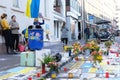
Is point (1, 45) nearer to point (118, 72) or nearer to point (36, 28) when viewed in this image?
point (36, 28)

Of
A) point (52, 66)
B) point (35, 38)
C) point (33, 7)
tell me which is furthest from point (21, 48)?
point (52, 66)

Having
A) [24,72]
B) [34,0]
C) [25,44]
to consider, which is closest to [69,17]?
[25,44]

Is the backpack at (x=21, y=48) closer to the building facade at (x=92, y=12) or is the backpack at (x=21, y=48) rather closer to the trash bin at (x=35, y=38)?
the trash bin at (x=35, y=38)

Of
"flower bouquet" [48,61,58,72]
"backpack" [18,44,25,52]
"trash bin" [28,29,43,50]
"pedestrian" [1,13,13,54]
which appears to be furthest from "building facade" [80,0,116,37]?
"flower bouquet" [48,61,58,72]

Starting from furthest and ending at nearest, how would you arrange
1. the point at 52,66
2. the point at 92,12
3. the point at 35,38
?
the point at 92,12
the point at 35,38
the point at 52,66

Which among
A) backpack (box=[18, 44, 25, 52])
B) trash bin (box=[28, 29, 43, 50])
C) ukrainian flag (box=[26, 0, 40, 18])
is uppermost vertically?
ukrainian flag (box=[26, 0, 40, 18])

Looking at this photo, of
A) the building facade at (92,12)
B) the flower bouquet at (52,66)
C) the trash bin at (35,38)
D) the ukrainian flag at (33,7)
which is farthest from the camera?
the building facade at (92,12)

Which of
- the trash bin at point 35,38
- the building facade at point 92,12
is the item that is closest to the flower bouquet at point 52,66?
the trash bin at point 35,38

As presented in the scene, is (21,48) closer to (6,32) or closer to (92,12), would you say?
(6,32)

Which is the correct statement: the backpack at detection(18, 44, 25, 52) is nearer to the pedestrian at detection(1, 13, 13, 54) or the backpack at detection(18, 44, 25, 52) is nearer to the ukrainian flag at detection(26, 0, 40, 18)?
the pedestrian at detection(1, 13, 13, 54)

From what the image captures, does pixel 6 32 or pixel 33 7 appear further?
pixel 6 32

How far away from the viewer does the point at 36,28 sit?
623 inches

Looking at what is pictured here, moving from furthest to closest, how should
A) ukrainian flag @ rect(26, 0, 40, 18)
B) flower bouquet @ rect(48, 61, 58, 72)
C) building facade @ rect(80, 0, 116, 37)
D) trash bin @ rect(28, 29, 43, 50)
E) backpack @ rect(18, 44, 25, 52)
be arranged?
1. building facade @ rect(80, 0, 116, 37)
2. backpack @ rect(18, 44, 25, 52)
3. ukrainian flag @ rect(26, 0, 40, 18)
4. trash bin @ rect(28, 29, 43, 50)
5. flower bouquet @ rect(48, 61, 58, 72)

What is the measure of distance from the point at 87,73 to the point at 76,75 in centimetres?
67
